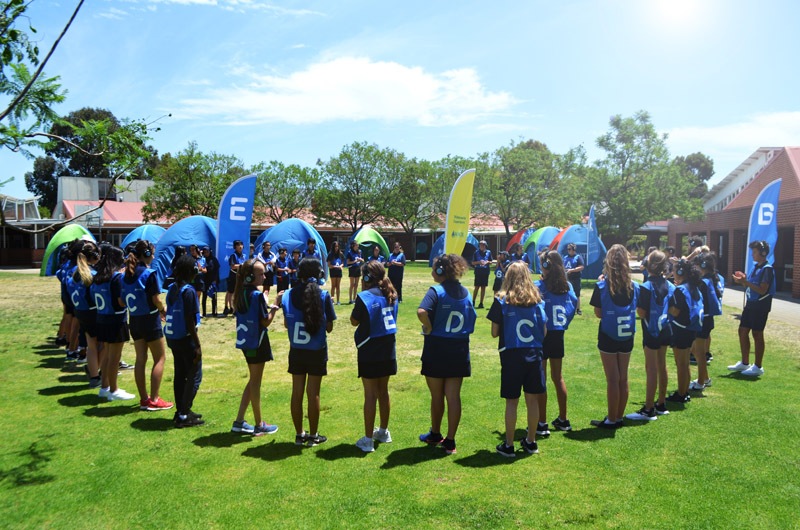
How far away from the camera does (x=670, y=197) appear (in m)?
27.9

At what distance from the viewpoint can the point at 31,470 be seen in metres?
4.26

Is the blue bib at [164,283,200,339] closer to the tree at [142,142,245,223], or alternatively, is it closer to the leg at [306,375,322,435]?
the leg at [306,375,322,435]

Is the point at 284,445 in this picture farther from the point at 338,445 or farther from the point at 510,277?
the point at 510,277

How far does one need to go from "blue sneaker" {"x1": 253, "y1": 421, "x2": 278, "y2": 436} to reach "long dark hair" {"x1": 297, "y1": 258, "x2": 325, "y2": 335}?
4.32ft

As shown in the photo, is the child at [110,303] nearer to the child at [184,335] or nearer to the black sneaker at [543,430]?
the child at [184,335]

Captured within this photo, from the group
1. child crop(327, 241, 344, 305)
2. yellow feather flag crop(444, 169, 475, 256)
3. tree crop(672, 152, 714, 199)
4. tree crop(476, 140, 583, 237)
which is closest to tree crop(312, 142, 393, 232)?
tree crop(476, 140, 583, 237)

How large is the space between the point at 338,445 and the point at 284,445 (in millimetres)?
521

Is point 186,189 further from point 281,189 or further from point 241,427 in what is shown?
point 241,427

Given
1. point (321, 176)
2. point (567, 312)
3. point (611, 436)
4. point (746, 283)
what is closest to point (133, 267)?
point (567, 312)

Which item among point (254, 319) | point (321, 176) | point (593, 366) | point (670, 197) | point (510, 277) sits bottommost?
point (593, 366)

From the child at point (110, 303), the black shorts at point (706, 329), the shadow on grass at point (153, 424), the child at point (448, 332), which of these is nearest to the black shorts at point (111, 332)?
the child at point (110, 303)

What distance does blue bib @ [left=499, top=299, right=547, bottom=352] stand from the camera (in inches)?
178

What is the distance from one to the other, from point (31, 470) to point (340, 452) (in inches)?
102

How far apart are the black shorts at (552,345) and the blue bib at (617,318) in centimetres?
51
